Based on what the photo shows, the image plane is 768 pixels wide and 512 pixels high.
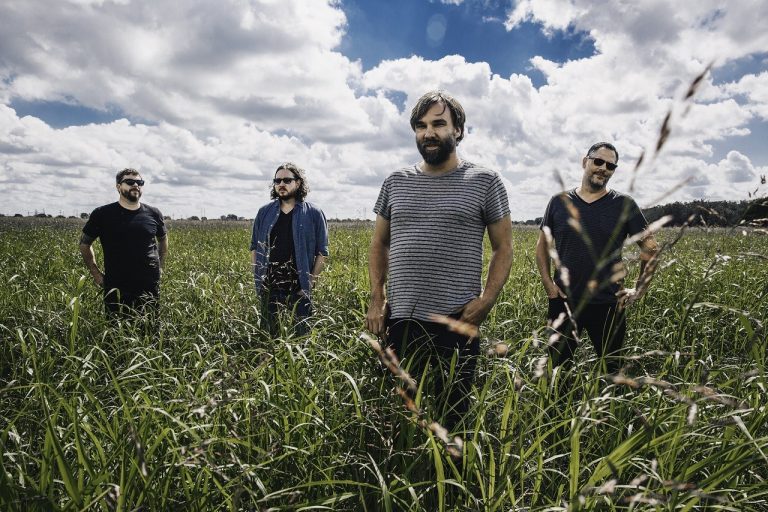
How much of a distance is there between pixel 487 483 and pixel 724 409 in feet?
5.32

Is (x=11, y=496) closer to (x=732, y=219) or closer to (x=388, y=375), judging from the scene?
(x=388, y=375)

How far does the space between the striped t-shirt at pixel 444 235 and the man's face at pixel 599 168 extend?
138 cm

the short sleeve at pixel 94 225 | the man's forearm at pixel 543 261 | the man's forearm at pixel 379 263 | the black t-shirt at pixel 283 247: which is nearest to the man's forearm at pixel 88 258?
the short sleeve at pixel 94 225

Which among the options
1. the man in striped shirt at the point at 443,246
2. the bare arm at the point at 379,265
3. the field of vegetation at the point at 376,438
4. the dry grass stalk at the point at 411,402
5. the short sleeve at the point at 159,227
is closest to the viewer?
the dry grass stalk at the point at 411,402

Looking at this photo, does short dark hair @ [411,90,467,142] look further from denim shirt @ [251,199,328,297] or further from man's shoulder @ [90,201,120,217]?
man's shoulder @ [90,201,120,217]

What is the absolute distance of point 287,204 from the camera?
4609 millimetres

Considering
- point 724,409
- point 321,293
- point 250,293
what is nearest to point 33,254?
point 250,293

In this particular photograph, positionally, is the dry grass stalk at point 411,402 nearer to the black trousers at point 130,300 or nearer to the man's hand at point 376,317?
the man's hand at point 376,317

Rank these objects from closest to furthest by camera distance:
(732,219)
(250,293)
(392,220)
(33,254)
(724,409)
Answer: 1. (732,219)
2. (724,409)
3. (392,220)
4. (250,293)
5. (33,254)

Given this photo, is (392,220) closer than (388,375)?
No

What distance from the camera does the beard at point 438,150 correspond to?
2605 mm

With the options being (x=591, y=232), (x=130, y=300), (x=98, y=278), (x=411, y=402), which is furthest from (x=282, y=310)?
(x=411, y=402)

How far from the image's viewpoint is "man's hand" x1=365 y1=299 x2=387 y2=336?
271cm

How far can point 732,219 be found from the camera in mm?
1401
